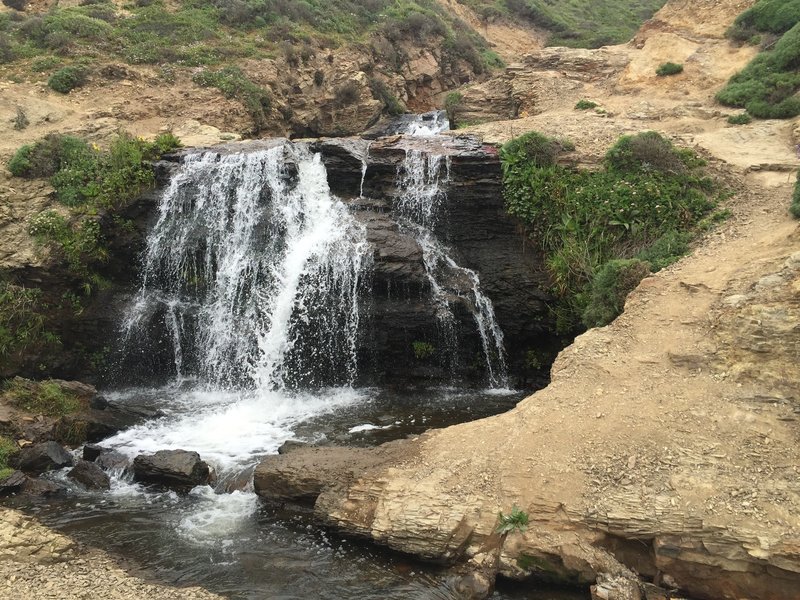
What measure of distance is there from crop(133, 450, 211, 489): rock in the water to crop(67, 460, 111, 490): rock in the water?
1.46 feet

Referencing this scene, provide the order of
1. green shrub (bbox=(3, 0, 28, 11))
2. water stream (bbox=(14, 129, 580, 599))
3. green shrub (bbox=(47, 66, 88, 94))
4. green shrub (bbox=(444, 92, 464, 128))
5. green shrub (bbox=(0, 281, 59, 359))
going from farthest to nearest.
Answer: green shrub (bbox=(3, 0, 28, 11))
green shrub (bbox=(444, 92, 464, 128))
green shrub (bbox=(47, 66, 88, 94))
green shrub (bbox=(0, 281, 59, 359))
water stream (bbox=(14, 129, 580, 599))

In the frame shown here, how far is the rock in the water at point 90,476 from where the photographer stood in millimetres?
8695

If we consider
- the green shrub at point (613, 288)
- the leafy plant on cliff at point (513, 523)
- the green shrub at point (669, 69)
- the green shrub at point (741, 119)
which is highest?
the green shrub at point (669, 69)

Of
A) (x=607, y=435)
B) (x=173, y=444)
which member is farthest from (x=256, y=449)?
(x=607, y=435)

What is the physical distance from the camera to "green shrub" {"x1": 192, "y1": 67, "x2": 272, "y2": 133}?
832 inches

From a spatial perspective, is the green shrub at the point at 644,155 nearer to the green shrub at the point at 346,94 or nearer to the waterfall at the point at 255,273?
the waterfall at the point at 255,273

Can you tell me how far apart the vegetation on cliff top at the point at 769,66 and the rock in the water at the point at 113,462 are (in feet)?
59.4

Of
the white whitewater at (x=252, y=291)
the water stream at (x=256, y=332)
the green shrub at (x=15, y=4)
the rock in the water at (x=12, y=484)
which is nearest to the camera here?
the rock in the water at (x=12, y=484)

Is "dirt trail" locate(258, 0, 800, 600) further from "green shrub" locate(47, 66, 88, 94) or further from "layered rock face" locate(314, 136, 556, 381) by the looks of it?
"green shrub" locate(47, 66, 88, 94)

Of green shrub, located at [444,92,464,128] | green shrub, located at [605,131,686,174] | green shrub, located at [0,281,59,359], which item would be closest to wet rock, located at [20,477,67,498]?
green shrub, located at [0,281,59,359]

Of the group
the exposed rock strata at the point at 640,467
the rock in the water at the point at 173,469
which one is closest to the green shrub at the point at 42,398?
the rock in the water at the point at 173,469

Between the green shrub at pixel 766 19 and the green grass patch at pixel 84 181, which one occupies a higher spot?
the green shrub at pixel 766 19

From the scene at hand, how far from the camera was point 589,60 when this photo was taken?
22.8 meters

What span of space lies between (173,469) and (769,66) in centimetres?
2015
